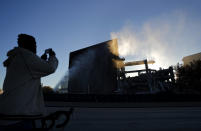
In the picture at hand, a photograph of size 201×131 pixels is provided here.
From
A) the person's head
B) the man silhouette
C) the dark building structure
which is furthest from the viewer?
the dark building structure

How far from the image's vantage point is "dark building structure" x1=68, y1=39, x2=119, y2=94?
29922 millimetres

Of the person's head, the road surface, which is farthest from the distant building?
the person's head

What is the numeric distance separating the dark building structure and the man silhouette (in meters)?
27.7

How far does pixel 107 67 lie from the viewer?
100ft

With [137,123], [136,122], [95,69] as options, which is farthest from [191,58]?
[137,123]

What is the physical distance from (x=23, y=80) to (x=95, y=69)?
31.7 meters

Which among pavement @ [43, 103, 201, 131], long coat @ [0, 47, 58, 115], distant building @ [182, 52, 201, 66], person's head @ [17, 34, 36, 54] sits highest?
distant building @ [182, 52, 201, 66]

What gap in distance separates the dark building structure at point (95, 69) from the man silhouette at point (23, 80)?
1090 inches

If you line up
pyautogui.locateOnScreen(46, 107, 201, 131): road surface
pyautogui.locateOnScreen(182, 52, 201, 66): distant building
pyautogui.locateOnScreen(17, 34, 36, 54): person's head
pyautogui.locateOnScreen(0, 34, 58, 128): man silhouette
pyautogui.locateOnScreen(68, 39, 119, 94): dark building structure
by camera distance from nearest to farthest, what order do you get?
pyautogui.locateOnScreen(0, 34, 58, 128): man silhouette < pyautogui.locateOnScreen(17, 34, 36, 54): person's head < pyautogui.locateOnScreen(46, 107, 201, 131): road surface < pyautogui.locateOnScreen(68, 39, 119, 94): dark building structure < pyautogui.locateOnScreen(182, 52, 201, 66): distant building

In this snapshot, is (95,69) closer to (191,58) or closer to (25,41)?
(191,58)

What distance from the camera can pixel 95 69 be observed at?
108 feet

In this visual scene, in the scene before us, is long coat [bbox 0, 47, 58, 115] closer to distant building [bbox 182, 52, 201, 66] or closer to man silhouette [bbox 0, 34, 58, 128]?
man silhouette [bbox 0, 34, 58, 128]

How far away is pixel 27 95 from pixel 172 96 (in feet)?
56.4

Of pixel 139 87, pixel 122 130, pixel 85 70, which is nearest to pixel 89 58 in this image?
pixel 85 70
